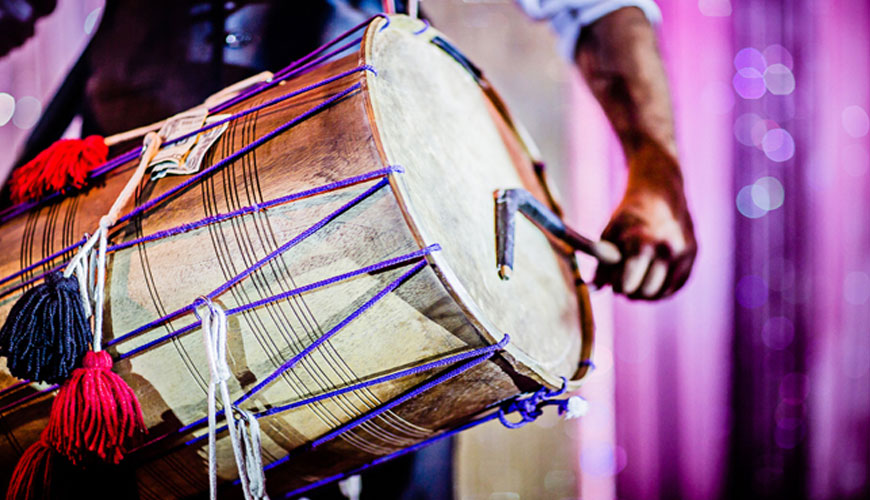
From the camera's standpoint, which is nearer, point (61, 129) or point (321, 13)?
point (321, 13)

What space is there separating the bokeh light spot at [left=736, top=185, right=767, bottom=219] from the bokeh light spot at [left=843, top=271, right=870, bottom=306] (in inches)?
20.6

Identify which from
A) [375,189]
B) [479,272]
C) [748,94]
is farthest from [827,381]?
[375,189]

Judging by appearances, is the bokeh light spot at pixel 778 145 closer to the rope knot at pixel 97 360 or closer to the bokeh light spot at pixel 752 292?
the bokeh light spot at pixel 752 292

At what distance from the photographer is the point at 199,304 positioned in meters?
0.55

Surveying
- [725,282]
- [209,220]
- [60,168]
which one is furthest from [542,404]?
[725,282]

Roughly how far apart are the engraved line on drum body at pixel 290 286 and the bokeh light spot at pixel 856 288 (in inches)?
90.9

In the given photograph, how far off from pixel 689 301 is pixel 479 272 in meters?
1.70

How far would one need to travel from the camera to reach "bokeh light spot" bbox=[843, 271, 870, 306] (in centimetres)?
225

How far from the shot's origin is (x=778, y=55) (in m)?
2.10

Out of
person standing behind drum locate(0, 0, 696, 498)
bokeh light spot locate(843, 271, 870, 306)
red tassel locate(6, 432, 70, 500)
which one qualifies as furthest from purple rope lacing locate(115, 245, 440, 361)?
bokeh light spot locate(843, 271, 870, 306)

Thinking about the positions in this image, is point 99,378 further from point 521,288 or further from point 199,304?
point 521,288

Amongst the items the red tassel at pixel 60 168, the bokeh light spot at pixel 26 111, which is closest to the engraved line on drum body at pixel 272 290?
the red tassel at pixel 60 168

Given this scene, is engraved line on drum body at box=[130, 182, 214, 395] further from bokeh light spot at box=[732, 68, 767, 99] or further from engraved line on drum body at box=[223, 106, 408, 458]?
bokeh light spot at box=[732, 68, 767, 99]

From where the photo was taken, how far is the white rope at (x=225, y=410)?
528mm
